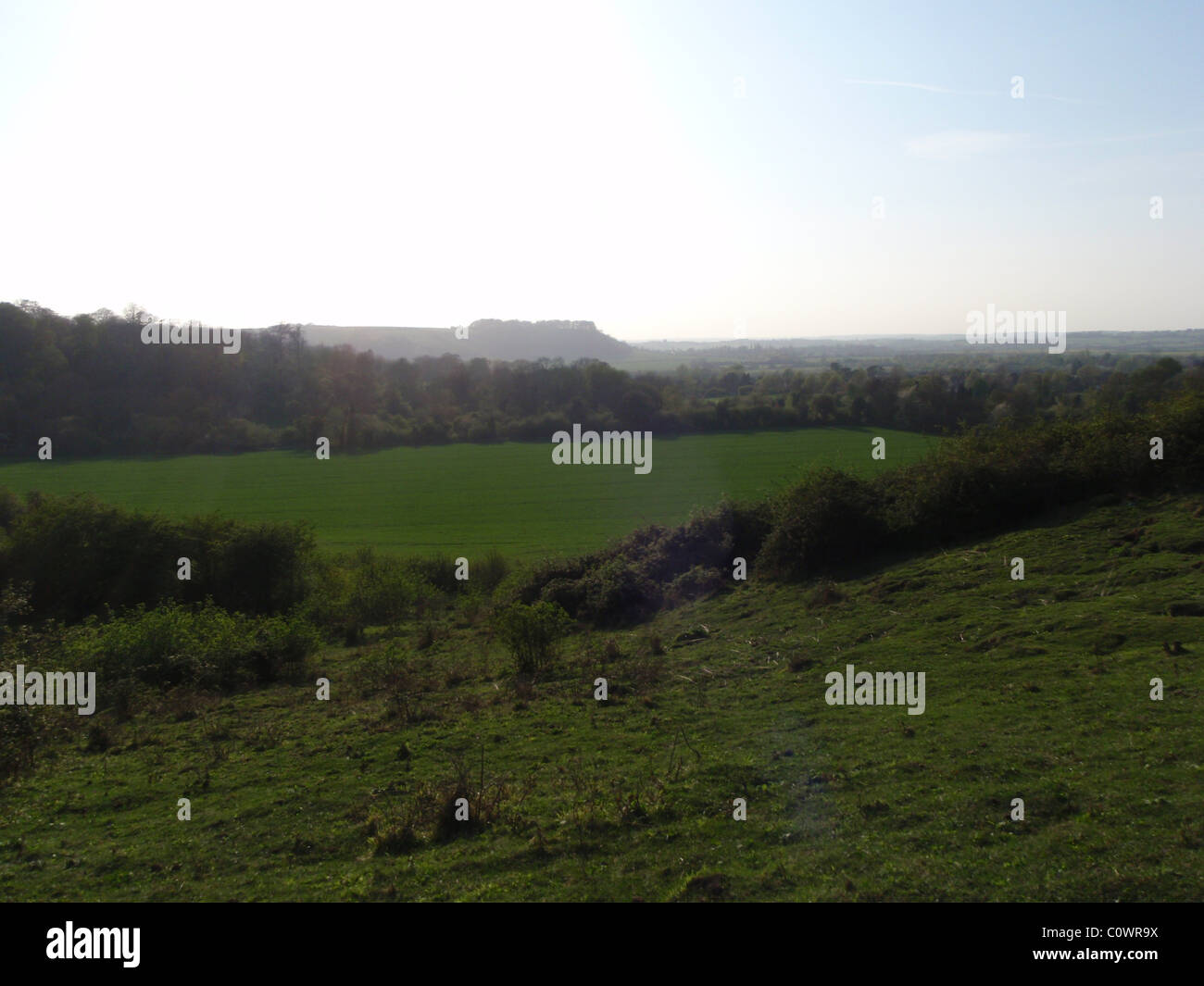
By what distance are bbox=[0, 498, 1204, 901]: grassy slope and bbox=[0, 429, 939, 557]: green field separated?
20.0 m

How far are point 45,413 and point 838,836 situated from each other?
287ft

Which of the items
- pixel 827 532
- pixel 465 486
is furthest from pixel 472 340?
pixel 827 532

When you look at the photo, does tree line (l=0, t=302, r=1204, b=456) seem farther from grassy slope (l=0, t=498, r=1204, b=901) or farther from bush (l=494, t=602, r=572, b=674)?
bush (l=494, t=602, r=572, b=674)

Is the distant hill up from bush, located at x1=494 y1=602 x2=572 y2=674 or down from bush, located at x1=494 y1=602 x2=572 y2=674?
up

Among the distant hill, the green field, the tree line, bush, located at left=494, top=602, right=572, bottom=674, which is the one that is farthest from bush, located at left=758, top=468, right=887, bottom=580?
the distant hill

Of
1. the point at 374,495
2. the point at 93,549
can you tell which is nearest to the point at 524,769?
the point at 93,549

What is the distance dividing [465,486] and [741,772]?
5201cm

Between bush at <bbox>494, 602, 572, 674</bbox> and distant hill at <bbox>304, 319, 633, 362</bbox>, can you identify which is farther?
distant hill at <bbox>304, 319, 633, 362</bbox>

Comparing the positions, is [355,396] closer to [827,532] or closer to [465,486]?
[465,486]

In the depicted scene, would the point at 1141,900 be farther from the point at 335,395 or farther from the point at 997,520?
the point at 335,395

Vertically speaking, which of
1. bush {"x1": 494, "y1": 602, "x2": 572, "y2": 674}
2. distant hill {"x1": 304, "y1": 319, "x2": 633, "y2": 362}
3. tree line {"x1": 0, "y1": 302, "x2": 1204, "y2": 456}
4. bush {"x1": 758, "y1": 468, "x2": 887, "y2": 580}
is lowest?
bush {"x1": 494, "y1": 602, "x2": 572, "y2": 674}

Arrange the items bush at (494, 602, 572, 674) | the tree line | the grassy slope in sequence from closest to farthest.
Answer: the grassy slope, bush at (494, 602, 572, 674), the tree line

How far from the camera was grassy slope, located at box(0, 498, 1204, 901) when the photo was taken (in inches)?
267

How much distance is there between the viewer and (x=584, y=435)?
253 feet
